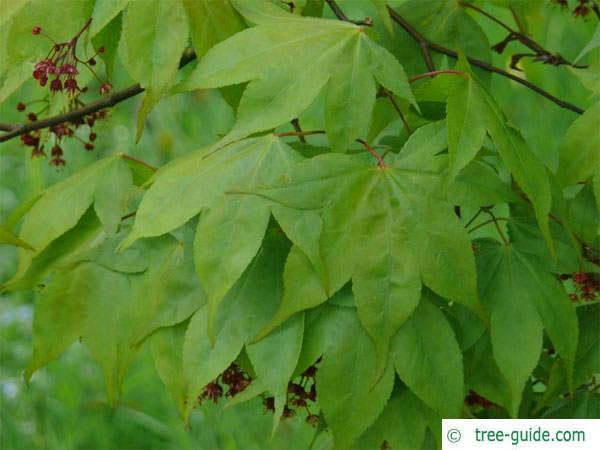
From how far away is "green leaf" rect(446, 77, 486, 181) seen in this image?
98 centimetres

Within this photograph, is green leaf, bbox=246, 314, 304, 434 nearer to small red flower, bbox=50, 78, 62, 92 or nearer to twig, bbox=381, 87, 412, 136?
twig, bbox=381, 87, 412, 136

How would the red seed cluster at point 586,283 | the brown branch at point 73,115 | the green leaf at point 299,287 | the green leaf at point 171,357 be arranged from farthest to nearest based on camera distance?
the brown branch at point 73,115 < the red seed cluster at point 586,283 < the green leaf at point 171,357 < the green leaf at point 299,287

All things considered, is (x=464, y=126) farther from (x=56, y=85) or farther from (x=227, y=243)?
(x=56, y=85)

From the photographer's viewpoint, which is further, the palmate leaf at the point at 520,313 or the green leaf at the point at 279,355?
the palmate leaf at the point at 520,313

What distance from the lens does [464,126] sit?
1.00 metres

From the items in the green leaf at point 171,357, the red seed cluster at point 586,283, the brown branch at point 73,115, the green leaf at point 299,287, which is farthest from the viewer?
the brown branch at point 73,115

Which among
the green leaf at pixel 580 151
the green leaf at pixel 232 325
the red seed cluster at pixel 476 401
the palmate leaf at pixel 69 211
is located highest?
the palmate leaf at pixel 69 211

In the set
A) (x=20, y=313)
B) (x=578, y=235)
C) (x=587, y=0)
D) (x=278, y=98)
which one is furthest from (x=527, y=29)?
(x=20, y=313)

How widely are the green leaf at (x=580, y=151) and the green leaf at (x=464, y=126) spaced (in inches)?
6.7

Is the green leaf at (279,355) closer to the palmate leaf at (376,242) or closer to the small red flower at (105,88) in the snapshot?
the palmate leaf at (376,242)

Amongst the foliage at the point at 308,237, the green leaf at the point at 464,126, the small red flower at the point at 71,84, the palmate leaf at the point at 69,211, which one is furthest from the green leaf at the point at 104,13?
the green leaf at the point at 464,126

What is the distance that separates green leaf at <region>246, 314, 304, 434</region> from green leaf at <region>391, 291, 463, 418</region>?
10cm

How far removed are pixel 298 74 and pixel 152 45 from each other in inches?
5.9

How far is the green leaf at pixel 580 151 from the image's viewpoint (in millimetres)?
1144
